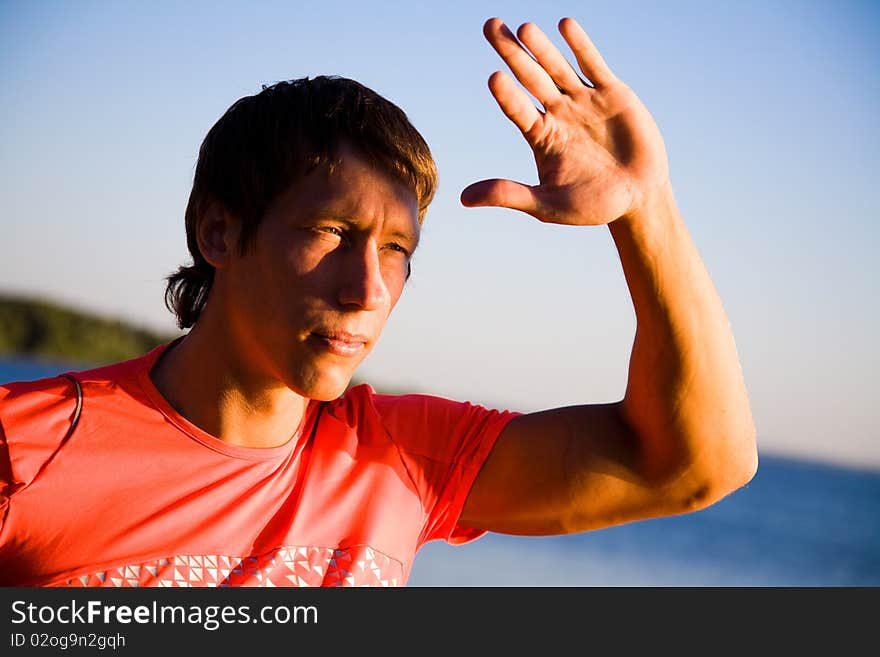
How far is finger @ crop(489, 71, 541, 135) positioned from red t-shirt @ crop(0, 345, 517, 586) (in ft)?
2.40

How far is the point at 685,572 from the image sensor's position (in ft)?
54.5

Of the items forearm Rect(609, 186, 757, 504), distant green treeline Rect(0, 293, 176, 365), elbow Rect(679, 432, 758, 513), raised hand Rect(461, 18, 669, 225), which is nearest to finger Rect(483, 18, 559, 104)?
raised hand Rect(461, 18, 669, 225)

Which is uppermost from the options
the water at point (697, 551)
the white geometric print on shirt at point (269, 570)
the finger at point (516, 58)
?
the water at point (697, 551)

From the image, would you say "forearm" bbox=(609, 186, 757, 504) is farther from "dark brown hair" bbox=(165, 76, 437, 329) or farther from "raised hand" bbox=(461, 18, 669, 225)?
"dark brown hair" bbox=(165, 76, 437, 329)

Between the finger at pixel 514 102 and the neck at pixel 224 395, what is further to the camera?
the neck at pixel 224 395

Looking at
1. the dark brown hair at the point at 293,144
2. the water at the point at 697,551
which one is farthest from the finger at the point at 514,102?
the water at the point at 697,551

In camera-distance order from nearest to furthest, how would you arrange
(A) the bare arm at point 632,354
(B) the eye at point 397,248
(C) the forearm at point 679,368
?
(A) the bare arm at point 632,354 → (C) the forearm at point 679,368 → (B) the eye at point 397,248

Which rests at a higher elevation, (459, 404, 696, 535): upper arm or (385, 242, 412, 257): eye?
(385, 242, 412, 257): eye

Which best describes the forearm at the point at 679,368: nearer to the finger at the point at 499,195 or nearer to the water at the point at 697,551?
the finger at the point at 499,195

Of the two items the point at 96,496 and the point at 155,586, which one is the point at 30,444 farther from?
the point at 155,586

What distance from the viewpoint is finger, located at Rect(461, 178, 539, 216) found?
1.78 m

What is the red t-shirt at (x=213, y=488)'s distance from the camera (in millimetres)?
1871

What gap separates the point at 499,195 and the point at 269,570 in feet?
2.86

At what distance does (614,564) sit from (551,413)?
14.3 metres
